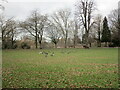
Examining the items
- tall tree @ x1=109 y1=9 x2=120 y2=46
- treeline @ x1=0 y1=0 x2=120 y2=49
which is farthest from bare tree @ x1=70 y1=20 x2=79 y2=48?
tall tree @ x1=109 y1=9 x2=120 y2=46

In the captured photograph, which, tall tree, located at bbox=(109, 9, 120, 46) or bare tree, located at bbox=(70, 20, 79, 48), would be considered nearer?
tall tree, located at bbox=(109, 9, 120, 46)

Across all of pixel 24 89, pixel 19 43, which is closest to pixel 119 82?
pixel 24 89

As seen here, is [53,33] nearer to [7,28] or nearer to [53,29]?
[53,29]

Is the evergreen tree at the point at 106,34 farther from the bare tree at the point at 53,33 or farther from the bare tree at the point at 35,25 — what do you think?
the bare tree at the point at 35,25

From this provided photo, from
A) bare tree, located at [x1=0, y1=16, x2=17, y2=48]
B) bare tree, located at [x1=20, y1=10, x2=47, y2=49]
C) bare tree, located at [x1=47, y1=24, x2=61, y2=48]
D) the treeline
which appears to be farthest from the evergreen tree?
bare tree, located at [x1=0, y1=16, x2=17, y2=48]

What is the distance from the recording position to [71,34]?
5672cm

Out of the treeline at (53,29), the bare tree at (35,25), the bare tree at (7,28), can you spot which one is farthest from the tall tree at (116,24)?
the bare tree at (7,28)

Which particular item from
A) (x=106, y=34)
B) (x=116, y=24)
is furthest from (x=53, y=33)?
(x=116, y=24)

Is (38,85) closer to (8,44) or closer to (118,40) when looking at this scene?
(8,44)

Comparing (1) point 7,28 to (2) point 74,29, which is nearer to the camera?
(1) point 7,28

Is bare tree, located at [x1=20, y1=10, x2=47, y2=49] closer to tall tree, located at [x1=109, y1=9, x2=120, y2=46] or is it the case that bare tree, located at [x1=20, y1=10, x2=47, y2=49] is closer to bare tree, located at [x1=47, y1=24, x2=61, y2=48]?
bare tree, located at [x1=47, y1=24, x2=61, y2=48]

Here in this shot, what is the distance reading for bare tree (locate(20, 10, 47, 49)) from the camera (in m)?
44.4

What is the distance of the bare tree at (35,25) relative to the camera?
44375mm

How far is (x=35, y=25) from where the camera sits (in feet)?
147
